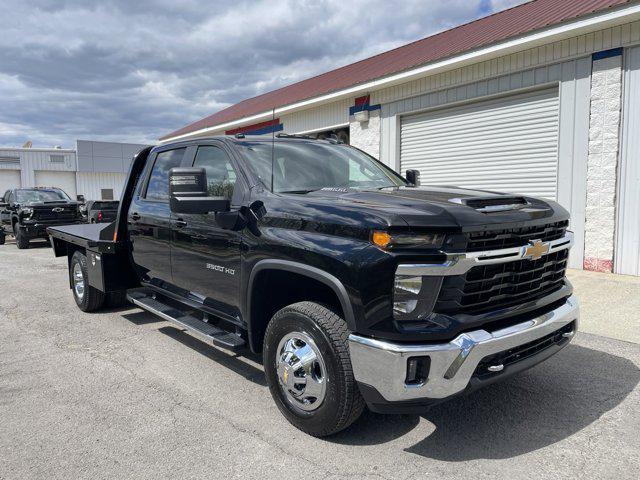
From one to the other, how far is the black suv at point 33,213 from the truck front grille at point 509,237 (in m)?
15.1

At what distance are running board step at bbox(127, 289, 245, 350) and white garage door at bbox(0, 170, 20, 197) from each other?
128 feet

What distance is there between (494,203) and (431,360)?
1.12 m

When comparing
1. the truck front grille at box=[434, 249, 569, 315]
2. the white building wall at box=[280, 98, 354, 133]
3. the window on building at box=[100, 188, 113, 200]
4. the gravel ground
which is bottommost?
the gravel ground

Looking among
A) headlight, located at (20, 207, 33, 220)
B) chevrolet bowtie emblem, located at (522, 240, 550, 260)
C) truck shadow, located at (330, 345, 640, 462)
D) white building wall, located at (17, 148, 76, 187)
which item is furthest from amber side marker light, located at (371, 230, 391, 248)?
white building wall, located at (17, 148, 76, 187)

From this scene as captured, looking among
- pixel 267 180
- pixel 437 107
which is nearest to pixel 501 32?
pixel 437 107

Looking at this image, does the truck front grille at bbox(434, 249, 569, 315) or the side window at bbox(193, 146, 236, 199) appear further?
the side window at bbox(193, 146, 236, 199)

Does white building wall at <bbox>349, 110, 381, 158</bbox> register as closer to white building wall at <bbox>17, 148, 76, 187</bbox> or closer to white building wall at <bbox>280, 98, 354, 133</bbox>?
white building wall at <bbox>280, 98, 354, 133</bbox>

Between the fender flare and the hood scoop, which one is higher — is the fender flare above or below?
below

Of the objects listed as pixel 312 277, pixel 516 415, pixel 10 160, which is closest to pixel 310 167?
pixel 312 277

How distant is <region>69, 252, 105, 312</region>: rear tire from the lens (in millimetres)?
6066

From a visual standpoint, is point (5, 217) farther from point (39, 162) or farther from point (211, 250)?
point (39, 162)

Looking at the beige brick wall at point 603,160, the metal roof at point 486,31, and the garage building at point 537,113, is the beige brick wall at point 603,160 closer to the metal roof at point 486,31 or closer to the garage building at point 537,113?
the garage building at point 537,113

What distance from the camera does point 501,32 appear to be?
9117 mm

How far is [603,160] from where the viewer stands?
757cm
